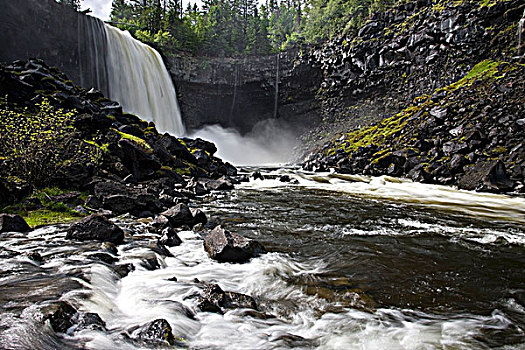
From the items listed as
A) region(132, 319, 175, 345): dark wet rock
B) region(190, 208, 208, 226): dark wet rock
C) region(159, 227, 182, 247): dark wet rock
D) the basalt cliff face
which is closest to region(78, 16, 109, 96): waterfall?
the basalt cliff face

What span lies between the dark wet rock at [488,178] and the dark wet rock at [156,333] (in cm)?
1728

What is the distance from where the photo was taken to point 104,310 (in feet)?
12.8

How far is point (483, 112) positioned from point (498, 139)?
3154 millimetres

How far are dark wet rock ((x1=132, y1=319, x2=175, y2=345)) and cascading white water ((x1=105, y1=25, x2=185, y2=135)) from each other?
34974 mm

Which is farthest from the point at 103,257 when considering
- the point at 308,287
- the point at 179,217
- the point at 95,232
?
the point at 308,287

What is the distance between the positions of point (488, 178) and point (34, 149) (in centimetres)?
1998

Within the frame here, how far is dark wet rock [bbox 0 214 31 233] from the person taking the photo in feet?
22.3

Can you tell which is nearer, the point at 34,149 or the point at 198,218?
the point at 198,218

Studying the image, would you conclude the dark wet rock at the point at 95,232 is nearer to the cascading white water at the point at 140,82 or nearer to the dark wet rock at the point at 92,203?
the dark wet rock at the point at 92,203

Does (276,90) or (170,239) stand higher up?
(276,90)

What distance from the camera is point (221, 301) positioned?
4.28 m

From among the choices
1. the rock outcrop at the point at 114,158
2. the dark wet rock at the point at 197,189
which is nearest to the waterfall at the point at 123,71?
the rock outcrop at the point at 114,158

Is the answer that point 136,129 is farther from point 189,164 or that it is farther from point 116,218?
point 116,218

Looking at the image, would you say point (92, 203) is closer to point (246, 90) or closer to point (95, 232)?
point (95, 232)
